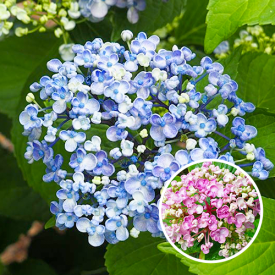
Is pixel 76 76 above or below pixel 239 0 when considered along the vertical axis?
below

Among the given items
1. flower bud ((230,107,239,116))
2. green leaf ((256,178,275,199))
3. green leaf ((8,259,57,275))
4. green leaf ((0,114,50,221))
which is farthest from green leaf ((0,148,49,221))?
flower bud ((230,107,239,116))

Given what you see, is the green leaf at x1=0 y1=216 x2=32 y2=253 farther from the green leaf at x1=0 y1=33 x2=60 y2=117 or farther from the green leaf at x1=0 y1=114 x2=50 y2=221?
the green leaf at x1=0 y1=33 x2=60 y2=117

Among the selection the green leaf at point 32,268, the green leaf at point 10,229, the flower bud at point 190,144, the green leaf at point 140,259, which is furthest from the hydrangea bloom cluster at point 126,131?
the green leaf at point 10,229

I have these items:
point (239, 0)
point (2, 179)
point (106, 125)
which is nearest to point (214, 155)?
point (106, 125)

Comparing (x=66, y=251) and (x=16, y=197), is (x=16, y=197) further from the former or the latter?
(x=66, y=251)

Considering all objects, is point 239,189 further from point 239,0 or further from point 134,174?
point 239,0

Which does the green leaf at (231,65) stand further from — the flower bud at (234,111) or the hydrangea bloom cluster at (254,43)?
the hydrangea bloom cluster at (254,43)

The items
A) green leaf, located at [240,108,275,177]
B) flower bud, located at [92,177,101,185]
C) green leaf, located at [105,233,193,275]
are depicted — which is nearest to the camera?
flower bud, located at [92,177,101,185]
